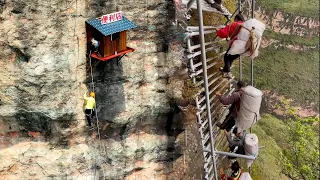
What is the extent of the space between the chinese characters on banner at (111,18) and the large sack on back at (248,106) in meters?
2.86

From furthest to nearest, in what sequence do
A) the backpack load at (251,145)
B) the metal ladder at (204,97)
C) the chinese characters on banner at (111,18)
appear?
the backpack load at (251,145), the metal ladder at (204,97), the chinese characters on banner at (111,18)

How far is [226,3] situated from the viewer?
10922 millimetres

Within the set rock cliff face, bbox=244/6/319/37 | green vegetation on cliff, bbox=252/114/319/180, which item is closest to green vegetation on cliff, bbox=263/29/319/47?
rock cliff face, bbox=244/6/319/37

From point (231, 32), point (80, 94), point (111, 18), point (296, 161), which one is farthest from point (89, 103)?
Result: point (296, 161)

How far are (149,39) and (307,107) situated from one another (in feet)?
112

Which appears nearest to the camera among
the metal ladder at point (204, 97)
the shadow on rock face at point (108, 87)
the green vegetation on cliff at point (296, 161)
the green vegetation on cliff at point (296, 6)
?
the metal ladder at point (204, 97)

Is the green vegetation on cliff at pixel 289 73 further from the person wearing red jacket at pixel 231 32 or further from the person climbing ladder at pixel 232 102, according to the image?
the person wearing red jacket at pixel 231 32

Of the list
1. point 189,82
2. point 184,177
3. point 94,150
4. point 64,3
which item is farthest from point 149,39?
point 184,177

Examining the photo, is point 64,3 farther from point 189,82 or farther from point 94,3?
point 189,82

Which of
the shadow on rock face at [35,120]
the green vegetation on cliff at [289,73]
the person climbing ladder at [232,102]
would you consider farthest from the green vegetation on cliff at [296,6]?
the shadow on rock face at [35,120]

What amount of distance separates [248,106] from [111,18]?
3.20 m

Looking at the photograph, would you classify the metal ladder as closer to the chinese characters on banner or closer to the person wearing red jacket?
the person wearing red jacket

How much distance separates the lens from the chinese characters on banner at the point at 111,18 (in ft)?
21.6

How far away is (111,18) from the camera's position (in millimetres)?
6676
